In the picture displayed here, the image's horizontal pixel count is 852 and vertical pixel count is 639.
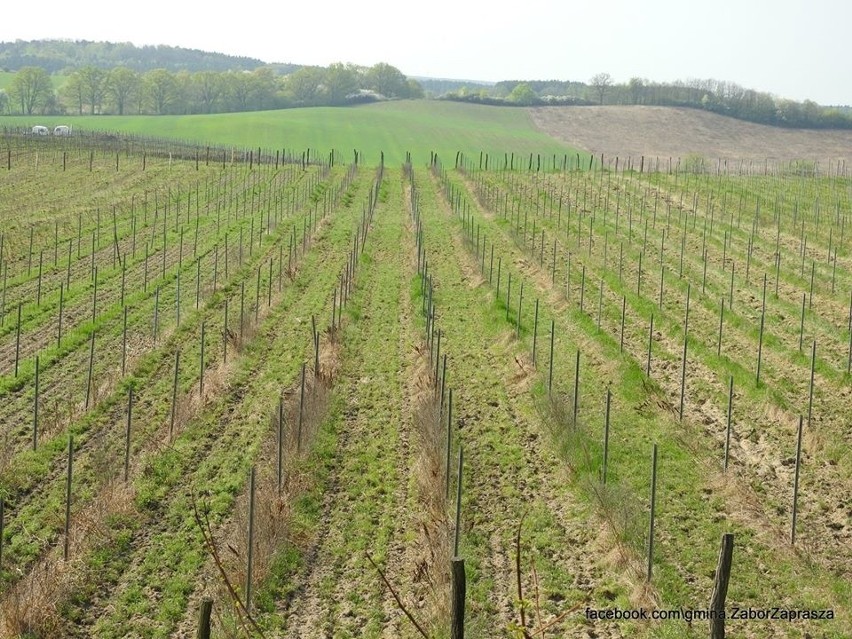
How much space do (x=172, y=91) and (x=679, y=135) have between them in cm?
6135

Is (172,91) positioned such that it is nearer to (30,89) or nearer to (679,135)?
(30,89)

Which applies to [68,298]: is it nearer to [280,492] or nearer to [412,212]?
[280,492]

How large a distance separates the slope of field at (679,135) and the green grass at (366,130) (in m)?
4.10

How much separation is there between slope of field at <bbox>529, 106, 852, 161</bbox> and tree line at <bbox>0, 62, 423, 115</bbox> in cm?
3303

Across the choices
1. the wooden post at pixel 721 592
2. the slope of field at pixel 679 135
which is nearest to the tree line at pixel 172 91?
the slope of field at pixel 679 135

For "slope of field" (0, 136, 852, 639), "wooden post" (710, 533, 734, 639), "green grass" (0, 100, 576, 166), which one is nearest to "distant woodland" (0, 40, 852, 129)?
"green grass" (0, 100, 576, 166)

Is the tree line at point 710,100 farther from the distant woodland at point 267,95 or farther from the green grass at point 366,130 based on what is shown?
the green grass at point 366,130

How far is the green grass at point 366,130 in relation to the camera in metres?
84.6

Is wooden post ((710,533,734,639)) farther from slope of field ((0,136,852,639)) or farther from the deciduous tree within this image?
the deciduous tree

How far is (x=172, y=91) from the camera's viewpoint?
121m

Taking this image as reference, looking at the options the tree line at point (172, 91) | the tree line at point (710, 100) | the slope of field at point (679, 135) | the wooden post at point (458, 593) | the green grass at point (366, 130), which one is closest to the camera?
the wooden post at point (458, 593)

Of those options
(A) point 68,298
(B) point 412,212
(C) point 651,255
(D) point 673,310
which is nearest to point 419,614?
(D) point 673,310

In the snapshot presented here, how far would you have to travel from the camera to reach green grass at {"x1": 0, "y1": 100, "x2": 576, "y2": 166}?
8462 centimetres

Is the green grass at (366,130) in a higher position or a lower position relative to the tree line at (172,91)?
lower
